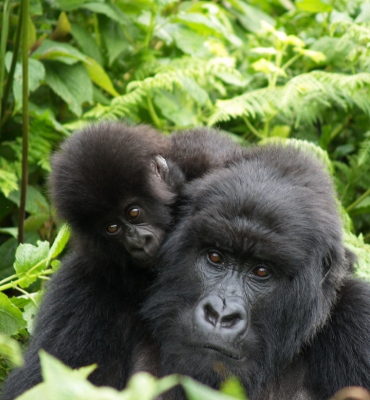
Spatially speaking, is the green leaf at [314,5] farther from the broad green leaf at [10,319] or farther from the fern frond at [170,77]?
the broad green leaf at [10,319]

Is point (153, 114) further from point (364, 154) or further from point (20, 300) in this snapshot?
point (20, 300)

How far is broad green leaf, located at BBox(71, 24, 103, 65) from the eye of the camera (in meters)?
4.60

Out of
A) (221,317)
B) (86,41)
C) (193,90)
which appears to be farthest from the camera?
(86,41)

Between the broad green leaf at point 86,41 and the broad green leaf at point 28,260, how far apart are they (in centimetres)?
232

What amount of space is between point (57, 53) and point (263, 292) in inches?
110

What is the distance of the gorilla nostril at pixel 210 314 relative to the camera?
6.85 ft

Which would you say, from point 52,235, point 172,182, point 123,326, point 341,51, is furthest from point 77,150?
point 341,51

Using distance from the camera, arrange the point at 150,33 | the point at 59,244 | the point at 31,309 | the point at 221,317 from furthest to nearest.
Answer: the point at 150,33 → the point at 31,309 → the point at 59,244 → the point at 221,317

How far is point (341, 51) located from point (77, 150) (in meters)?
2.98

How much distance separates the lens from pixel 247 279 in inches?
89.4

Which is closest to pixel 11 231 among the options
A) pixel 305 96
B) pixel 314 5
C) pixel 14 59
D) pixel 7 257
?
pixel 7 257

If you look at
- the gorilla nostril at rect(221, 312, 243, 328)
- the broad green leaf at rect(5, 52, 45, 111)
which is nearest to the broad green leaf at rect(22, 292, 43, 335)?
the gorilla nostril at rect(221, 312, 243, 328)

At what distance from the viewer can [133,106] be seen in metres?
4.50

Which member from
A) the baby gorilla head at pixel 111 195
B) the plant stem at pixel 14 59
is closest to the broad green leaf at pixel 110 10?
the plant stem at pixel 14 59
